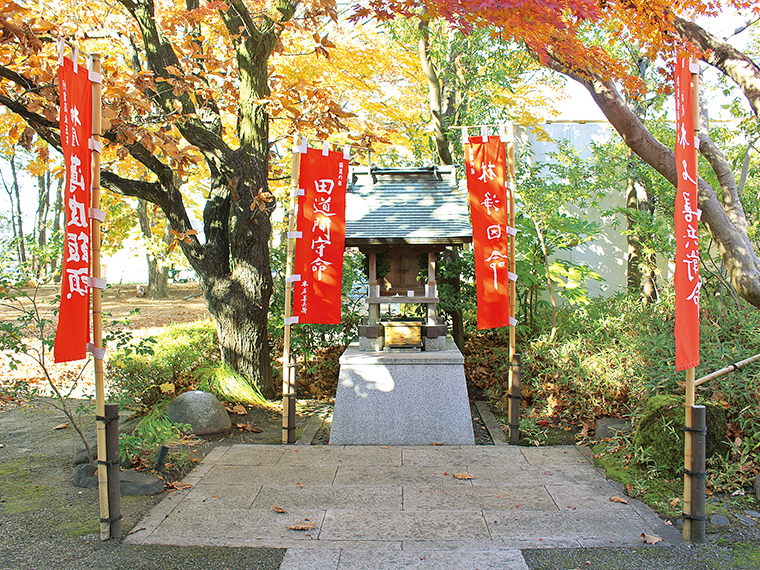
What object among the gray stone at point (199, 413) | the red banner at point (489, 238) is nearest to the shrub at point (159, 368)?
the gray stone at point (199, 413)

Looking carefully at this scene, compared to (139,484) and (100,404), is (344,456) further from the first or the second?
(100,404)

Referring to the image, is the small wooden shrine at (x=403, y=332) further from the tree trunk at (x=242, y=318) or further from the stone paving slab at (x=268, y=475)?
the tree trunk at (x=242, y=318)

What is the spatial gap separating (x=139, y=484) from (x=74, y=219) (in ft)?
7.96

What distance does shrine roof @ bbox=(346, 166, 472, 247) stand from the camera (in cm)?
658

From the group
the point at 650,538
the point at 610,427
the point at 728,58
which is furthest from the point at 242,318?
the point at 728,58

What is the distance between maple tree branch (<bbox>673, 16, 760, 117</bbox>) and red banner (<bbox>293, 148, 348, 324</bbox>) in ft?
15.4

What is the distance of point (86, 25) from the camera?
884cm

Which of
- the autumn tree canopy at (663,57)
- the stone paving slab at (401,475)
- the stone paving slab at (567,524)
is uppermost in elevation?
the autumn tree canopy at (663,57)

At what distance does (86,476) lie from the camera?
4750mm

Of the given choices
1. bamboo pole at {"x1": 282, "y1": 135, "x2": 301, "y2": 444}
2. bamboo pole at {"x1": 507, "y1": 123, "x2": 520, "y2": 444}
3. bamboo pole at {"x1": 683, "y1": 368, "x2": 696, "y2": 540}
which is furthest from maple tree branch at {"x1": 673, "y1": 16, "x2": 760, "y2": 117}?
bamboo pole at {"x1": 282, "y1": 135, "x2": 301, "y2": 444}

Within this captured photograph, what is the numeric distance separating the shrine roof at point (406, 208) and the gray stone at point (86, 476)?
367 centimetres

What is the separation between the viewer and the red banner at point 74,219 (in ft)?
11.6

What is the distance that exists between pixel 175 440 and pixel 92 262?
2.37 m

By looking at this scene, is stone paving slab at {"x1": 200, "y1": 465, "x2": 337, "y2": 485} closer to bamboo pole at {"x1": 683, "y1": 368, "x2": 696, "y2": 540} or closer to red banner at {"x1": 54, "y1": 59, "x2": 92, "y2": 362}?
red banner at {"x1": 54, "y1": 59, "x2": 92, "y2": 362}
